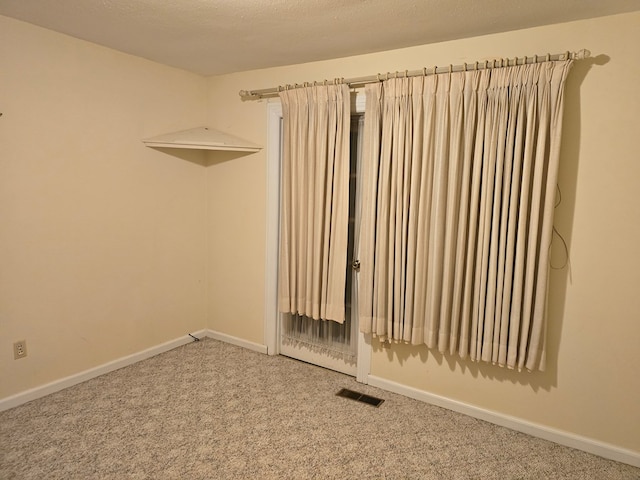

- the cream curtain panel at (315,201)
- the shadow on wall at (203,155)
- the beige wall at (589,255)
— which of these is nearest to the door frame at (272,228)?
the cream curtain panel at (315,201)

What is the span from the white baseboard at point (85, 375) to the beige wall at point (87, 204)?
0.04m

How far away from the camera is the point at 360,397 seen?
9.48ft

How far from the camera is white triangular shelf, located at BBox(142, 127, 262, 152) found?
10.6 feet

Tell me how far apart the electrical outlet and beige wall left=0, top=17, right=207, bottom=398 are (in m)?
0.03

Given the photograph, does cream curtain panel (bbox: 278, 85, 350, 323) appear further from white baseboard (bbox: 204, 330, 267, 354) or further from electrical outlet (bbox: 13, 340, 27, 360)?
electrical outlet (bbox: 13, 340, 27, 360)

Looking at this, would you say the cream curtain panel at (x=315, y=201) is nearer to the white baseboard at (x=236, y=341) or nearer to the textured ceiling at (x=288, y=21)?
the textured ceiling at (x=288, y=21)

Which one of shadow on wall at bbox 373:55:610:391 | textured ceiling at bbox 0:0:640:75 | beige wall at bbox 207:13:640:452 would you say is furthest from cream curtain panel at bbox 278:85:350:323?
shadow on wall at bbox 373:55:610:391

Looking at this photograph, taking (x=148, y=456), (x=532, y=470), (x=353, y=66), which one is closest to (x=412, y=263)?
(x=532, y=470)

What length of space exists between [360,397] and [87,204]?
2426 mm

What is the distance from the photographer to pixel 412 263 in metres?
2.71

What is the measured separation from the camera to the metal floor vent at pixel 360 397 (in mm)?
2824

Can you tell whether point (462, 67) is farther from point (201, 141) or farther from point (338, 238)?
point (201, 141)

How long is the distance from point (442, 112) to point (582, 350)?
1650 mm

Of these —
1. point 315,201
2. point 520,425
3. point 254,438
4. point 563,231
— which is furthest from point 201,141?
point 520,425
